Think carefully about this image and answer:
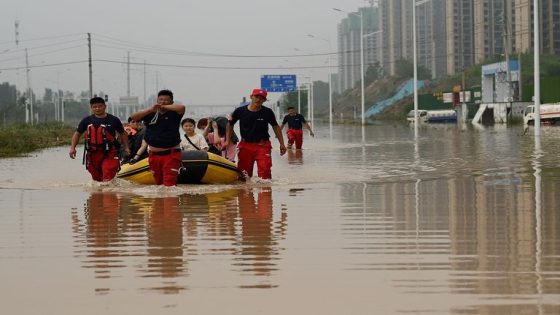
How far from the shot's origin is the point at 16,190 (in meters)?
16.1

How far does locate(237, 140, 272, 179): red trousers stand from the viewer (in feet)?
51.8

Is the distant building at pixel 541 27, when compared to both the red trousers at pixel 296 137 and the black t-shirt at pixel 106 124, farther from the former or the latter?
the black t-shirt at pixel 106 124

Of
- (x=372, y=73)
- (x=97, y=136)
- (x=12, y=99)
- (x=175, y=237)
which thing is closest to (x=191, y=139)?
(x=97, y=136)

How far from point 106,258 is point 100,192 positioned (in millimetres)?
7271

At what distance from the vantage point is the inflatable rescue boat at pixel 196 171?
1582 cm

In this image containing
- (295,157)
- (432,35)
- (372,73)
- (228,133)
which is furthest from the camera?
(372,73)

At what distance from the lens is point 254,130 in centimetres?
1560

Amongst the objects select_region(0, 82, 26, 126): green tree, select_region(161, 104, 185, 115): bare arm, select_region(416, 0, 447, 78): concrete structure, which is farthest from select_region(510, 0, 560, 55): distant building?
select_region(161, 104, 185, 115): bare arm

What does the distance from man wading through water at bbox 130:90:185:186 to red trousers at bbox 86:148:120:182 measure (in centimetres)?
141

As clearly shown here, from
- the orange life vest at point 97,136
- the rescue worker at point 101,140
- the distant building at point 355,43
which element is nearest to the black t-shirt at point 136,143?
the rescue worker at point 101,140

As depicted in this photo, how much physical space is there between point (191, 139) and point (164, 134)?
2.86m

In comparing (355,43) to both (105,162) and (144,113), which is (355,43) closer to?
(105,162)

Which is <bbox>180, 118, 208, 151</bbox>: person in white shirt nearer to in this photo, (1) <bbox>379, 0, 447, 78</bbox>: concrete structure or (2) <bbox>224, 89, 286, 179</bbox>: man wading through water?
(2) <bbox>224, 89, 286, 179</bbox>: man wading through water

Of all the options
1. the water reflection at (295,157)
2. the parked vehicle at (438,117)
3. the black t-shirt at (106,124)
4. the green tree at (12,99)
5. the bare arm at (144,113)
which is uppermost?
the green tree at (12,99)
